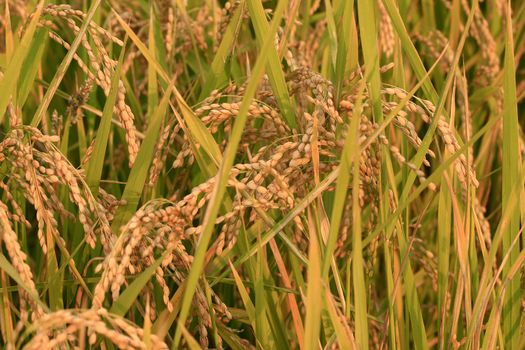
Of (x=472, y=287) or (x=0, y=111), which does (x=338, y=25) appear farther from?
(x=0, y=111)

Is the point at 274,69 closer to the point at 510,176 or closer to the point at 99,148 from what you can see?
the point at 99,148

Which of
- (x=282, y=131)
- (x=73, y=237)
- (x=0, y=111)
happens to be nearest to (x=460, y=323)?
(x=282, y=131)

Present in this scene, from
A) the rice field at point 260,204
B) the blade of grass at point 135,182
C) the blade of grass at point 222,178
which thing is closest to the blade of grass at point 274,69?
the rice field at point 260,204

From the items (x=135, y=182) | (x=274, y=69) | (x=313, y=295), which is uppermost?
(x=274, y=69)

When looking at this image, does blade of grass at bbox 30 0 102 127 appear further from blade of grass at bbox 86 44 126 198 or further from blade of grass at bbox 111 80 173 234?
blade of grass at bbox 111 80 173 234

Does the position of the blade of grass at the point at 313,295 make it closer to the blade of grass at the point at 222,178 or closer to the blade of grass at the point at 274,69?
the blade of grass at the point at 222,178

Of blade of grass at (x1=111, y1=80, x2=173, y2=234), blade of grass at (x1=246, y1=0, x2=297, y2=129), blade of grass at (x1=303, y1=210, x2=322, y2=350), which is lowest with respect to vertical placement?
blade of grass at (x1=303, y1=210, x2=322, y2=350)

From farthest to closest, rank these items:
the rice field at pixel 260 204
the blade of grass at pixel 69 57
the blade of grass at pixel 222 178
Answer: the blade of grass at pixel 69 57 → the rice field at pixel 260 204 → the blade of grass at pixel 222 178

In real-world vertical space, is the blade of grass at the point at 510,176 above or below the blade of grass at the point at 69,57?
below

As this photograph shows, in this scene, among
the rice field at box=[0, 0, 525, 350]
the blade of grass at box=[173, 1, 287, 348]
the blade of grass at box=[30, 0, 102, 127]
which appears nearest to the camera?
the blade of grass at box=[173, 1, 287, 348]

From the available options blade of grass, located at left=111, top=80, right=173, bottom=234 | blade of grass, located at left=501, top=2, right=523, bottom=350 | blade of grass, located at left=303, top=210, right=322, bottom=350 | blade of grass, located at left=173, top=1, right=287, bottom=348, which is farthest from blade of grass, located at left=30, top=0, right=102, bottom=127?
blade of grass, located at left=501, top=2, right=523, bottom=350

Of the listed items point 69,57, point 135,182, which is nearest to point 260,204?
point 135,182
